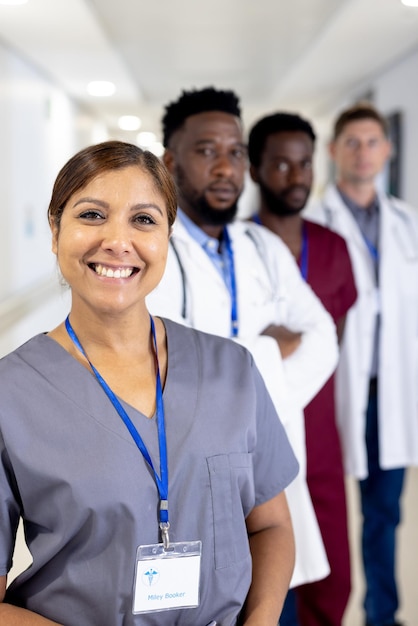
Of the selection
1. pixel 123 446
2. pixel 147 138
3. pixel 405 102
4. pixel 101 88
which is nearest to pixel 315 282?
pixel 123 446

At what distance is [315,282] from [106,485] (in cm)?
121

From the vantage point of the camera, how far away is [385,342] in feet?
7.79

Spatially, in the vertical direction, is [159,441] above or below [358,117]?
below

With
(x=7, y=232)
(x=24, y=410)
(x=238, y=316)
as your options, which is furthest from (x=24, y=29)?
(x=24, y=410)

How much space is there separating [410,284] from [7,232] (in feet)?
10.6

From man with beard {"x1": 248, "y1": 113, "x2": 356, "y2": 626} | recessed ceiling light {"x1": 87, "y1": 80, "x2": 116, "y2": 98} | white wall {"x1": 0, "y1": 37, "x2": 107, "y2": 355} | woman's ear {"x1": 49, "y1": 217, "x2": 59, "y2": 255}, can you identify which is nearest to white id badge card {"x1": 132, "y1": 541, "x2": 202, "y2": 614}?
woman's ear {"x1": 49, "y1": 217, "x2": 59, "y2": 255}

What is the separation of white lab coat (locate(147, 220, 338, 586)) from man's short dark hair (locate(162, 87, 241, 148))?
11.0 inches

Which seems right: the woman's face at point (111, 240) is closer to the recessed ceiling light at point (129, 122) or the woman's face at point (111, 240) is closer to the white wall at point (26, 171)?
the white wall at point (26, 171)

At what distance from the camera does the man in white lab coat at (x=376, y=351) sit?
2.35 meters

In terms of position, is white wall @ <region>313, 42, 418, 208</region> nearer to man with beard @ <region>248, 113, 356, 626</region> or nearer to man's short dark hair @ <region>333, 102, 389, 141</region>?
man's short dark hair @ <region>333, 102, 389, 141</region>

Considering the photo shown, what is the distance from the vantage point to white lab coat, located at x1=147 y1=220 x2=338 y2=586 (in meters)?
1.58

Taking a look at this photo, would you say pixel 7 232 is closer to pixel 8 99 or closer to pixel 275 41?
pixel 8 99

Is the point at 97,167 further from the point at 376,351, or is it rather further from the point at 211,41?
the point at 211,41

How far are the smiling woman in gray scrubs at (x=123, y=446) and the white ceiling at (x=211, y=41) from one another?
8.12ft
